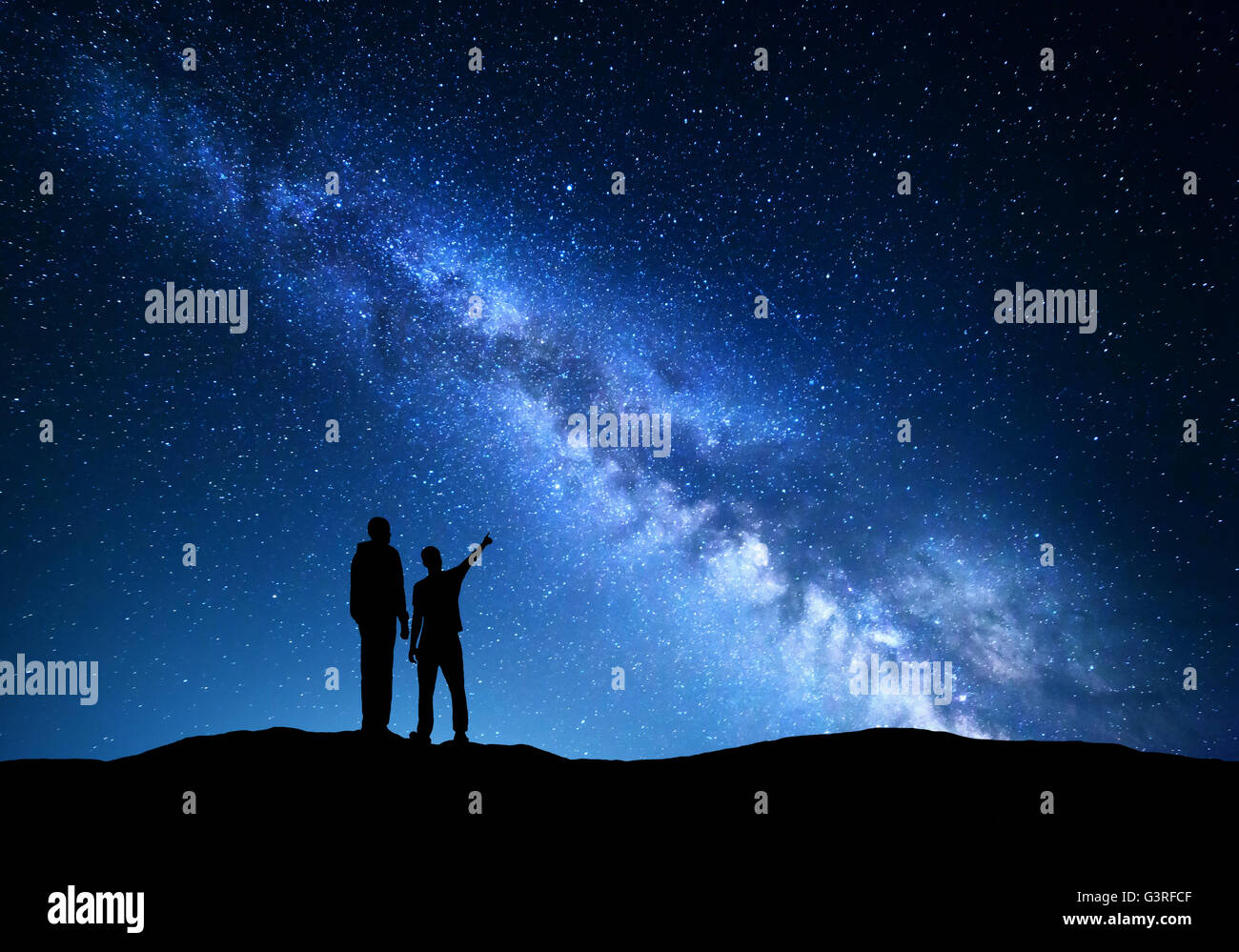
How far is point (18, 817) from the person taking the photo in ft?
21.0

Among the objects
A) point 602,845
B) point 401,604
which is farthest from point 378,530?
point 602,845

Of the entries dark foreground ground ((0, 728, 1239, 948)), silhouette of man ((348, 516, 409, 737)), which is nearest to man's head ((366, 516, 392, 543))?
silhouette of man ((348, 516, 409, 737))

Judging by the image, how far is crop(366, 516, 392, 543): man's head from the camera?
26.0ft

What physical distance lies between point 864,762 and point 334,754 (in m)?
5.71

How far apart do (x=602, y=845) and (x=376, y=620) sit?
3.41 m

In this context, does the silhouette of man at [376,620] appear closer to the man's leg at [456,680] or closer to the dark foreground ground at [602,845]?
the dark foreground ground at [602,845]

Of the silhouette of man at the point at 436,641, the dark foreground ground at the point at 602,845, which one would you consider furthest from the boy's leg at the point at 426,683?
the dark foreground ground at the point at 602,845

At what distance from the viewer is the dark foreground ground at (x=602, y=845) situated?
5.38m

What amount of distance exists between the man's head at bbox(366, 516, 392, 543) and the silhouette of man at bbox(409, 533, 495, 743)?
1.70 ft

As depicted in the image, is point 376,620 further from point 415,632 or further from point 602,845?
point 602,845

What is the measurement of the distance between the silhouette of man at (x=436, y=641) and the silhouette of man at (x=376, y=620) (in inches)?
16.7

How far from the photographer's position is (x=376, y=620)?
7.69m
